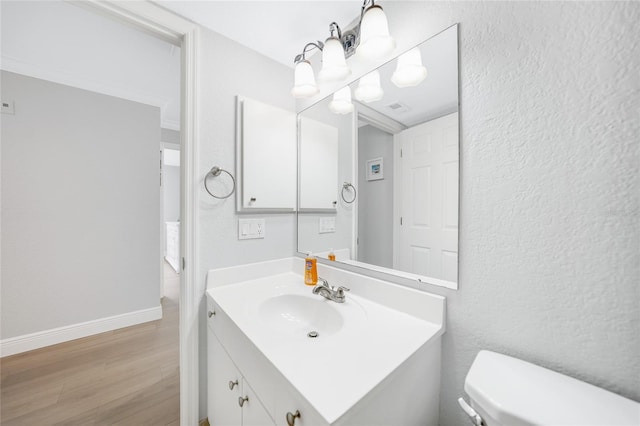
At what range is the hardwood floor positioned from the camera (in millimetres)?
1345

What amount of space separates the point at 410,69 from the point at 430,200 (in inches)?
20.7

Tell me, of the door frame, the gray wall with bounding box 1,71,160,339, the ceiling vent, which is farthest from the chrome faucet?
the gray wall with bounding box 1,71,160,339

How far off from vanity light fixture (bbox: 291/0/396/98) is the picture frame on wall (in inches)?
15.9

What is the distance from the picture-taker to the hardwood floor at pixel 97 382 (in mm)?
1345

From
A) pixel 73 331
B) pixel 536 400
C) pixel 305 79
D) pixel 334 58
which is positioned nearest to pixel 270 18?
pixel 305 79

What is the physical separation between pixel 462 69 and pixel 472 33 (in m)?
0.11

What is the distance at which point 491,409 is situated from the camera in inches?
20.9

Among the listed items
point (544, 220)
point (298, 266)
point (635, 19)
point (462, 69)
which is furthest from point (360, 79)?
point (298, 266)

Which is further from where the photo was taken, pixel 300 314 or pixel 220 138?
pixel 220 138

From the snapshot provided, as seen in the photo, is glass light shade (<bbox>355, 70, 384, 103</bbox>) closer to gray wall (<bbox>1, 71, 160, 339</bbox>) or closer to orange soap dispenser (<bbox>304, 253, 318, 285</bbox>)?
orange soap dispenser (<bbox>304, 253, 318, 285</bbox>)

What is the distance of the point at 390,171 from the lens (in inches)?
42.2

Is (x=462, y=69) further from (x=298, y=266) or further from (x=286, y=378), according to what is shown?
(x=298, y=266)

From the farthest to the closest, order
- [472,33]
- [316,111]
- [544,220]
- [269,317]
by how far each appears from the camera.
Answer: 1. [316,111]
2. [269,317]
3. [472,33]
4. [544,220]

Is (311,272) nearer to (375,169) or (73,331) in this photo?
(375,169)
